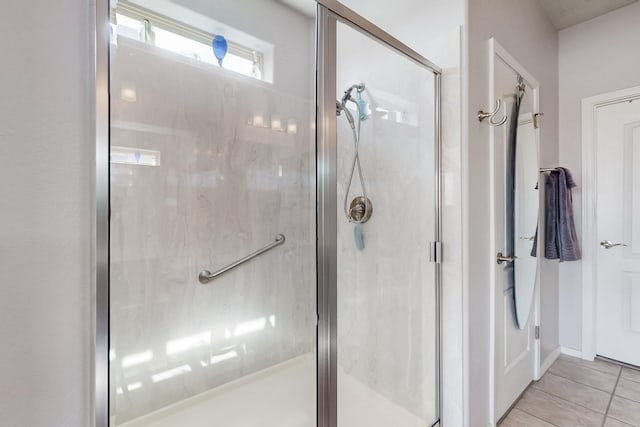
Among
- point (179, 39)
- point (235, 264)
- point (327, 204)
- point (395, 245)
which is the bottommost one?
point (235, 264)

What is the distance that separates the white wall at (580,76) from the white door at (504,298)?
0.84 m

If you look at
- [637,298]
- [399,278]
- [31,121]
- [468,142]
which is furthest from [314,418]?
[637,298]

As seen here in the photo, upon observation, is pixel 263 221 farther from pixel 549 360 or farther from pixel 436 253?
pixel 549 360

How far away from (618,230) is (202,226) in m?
3.14

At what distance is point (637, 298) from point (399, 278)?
214 cm

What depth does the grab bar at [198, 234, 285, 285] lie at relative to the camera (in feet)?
5.39

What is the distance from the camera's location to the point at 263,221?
5.90 feet

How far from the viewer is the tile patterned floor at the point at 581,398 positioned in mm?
A: 1780

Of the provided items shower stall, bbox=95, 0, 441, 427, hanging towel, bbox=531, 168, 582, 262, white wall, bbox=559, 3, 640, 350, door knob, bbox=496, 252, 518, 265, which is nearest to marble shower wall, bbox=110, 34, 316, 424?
shower stall, bbox=95, 0, 441, 427

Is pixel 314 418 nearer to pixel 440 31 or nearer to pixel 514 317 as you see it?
pixel 514 317

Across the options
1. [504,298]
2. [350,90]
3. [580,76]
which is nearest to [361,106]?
[350,90]

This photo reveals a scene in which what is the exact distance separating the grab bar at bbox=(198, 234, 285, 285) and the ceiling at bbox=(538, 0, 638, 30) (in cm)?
Answer: 259

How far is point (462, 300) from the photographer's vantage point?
58.9 inches

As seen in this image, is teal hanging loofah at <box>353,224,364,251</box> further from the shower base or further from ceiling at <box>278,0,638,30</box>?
ceiling at <box>278,0,638,30</box>
